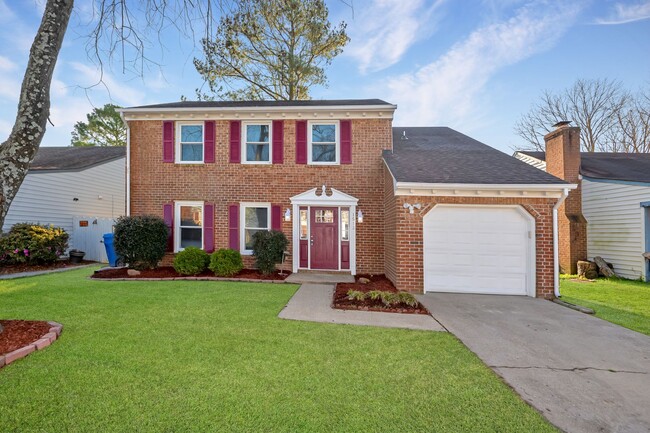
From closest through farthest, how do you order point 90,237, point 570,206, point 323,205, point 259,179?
point 323,205 < point 259,179 < point 570,206 < point 90,237

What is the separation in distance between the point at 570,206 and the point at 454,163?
6566mm

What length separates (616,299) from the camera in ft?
22.8

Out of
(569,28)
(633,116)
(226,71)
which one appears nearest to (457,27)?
(569,28)

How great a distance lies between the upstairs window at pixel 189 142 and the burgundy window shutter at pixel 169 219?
161 centimetres

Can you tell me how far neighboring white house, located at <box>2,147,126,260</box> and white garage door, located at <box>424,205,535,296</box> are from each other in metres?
13.3

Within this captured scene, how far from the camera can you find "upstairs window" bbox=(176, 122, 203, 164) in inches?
391

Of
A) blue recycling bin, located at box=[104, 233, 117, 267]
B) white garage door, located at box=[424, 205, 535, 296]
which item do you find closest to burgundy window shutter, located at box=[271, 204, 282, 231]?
white garage door, located at box=[424, 205, 535, 296]

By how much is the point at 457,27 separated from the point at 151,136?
1031 centimetres

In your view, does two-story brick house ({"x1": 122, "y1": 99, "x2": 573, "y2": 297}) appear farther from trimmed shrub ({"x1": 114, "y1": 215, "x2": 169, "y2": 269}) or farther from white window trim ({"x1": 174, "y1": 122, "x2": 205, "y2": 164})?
trimmed shrub ({"x1": 114, "y1": 215, "x2": 169, "y2": 269})

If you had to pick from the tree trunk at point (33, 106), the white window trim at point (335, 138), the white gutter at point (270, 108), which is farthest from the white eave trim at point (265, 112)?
Result: the tree trunk at point (33, 106)

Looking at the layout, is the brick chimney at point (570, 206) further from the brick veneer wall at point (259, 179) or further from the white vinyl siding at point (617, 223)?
the brick veneer wall at point (259, 179)

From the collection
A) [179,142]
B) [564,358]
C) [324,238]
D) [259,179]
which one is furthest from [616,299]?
[179,142]

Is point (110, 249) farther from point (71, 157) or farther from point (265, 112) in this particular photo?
point (71, 157)

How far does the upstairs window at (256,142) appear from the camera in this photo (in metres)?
9.77
